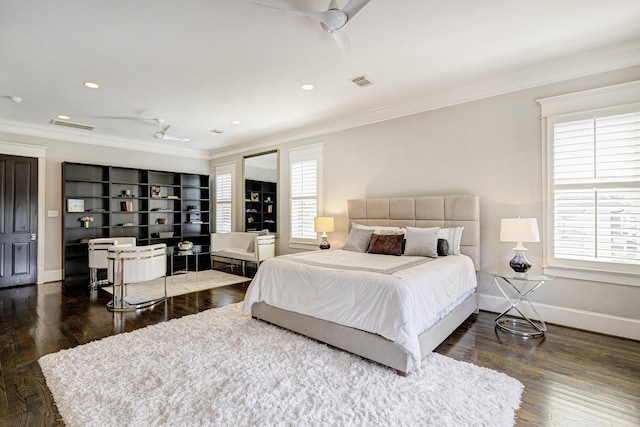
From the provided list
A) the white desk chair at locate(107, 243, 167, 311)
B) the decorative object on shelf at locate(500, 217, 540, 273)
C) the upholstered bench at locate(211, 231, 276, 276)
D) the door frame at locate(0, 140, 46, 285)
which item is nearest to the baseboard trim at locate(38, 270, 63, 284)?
the door frame at locate(0, 140, 46, 285)

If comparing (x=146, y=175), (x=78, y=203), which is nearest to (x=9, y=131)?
(x=78, y=203)

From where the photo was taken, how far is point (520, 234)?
3268 millimetres

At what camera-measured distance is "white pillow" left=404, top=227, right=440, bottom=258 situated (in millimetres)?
3665

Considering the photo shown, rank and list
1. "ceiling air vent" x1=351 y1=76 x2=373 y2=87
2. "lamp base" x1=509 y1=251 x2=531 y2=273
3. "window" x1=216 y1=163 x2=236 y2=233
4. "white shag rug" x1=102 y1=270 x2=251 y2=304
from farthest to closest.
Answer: "window" x1=216 y1=163 x2=236 y2=233 < "white shag rug" x1=102 y1=270 x2=251 y2=304 < "ceiling air vent" x1=351 y1=76 x2=373 y2=87 < "lamp base" x1=509 y1=251 x2=531 y2=273

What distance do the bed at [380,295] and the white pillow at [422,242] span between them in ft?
0.37

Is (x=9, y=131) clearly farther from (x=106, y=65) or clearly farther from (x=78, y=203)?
(x=106, y=65)

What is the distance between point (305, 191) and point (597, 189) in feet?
13.9

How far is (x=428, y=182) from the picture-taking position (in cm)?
445

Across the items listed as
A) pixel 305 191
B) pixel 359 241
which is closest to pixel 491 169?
pixel 359 241

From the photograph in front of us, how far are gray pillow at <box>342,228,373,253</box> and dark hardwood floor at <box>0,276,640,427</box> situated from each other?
1528 mm

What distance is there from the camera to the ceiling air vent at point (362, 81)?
12.6 feet

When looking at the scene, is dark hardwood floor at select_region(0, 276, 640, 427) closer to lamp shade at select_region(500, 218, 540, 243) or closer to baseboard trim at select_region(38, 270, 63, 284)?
lamp shade at select_region(500, 218, 540, 243)

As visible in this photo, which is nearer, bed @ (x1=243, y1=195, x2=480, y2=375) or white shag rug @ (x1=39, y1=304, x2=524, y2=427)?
white shag rug @ (x1=39, y1=304, x2=524, y2=427)

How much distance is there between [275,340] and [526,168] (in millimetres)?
3441
